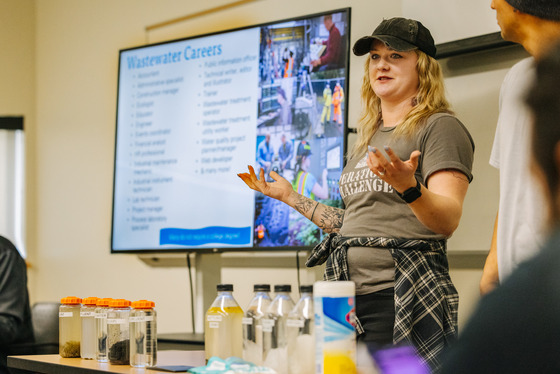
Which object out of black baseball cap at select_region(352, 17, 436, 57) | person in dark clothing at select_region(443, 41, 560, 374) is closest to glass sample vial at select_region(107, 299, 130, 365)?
black baseball cap at select_region(352, 17, 436, 57)

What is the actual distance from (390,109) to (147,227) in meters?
2.19

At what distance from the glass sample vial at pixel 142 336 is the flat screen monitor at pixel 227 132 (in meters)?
1.49

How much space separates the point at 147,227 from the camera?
3.83m

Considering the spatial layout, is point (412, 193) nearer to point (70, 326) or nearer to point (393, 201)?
point (393, 201)

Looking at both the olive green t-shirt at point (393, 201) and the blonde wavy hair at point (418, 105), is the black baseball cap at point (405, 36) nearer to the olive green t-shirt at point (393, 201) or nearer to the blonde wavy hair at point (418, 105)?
the blonde wavy hair at point (418, 105)

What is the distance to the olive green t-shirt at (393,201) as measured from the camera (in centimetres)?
175

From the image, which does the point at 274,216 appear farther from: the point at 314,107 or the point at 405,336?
the point at 405,336

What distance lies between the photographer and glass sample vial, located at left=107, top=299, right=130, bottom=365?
5.70 feet

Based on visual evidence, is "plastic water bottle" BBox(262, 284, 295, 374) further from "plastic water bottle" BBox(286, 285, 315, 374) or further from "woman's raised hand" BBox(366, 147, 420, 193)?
"woman's raised hand" BBox(366, 147, 420, 193)

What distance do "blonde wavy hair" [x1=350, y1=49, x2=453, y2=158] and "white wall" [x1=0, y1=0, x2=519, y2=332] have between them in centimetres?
128

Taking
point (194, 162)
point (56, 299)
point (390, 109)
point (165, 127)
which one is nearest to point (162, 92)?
point (165, 127)

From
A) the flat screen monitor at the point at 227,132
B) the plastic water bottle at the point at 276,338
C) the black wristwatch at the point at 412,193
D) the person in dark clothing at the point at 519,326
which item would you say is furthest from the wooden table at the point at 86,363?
the flat screen monitor at the point at 227,132

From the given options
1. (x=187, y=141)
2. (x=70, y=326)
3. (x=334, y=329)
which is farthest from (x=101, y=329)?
(x=187, y=141)

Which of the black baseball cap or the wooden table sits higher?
the black baseball cap
